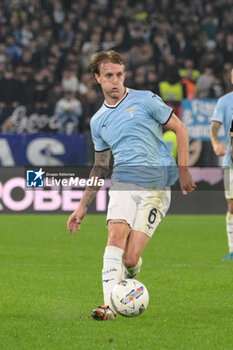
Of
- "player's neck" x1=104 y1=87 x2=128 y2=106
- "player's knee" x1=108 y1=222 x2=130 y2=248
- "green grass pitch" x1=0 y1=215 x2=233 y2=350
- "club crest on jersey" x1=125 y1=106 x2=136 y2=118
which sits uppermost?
"player's neck" x1=104 y1=87 x2=128 y2=106

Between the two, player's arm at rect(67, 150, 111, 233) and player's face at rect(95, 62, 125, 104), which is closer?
player's face at rect(95, 62, 125, 104)

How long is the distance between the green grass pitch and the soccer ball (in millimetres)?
98

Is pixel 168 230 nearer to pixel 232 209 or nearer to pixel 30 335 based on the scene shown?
pixel 232 209

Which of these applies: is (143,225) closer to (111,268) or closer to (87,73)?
(111,268)

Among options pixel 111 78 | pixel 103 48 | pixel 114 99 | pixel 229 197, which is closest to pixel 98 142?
pixel 114 99

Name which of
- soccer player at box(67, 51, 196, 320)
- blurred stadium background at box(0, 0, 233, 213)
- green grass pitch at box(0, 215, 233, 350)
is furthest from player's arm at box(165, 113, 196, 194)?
blurred stadium background at box(0, 0, 233, 213)

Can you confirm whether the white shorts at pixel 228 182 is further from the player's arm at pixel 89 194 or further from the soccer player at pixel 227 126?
the player's arm at pixel 89 194

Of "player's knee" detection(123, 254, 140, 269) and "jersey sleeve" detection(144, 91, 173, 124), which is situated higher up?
"jersey sleeve" detection(144, 91, 173, 124)

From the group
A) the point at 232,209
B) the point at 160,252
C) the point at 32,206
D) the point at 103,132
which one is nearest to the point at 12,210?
the point at 32,206

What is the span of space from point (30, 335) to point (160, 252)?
5790mm

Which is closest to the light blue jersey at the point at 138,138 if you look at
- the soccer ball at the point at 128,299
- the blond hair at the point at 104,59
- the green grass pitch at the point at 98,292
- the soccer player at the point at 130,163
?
the soccer player at the point at 130,163

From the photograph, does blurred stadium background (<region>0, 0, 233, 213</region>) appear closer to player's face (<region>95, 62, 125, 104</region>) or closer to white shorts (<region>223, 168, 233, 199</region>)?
white shorts (<region>223, 168, 233, 199</region>)

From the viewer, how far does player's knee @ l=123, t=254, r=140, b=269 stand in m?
5.95

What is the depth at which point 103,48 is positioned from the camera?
20.7 metres
